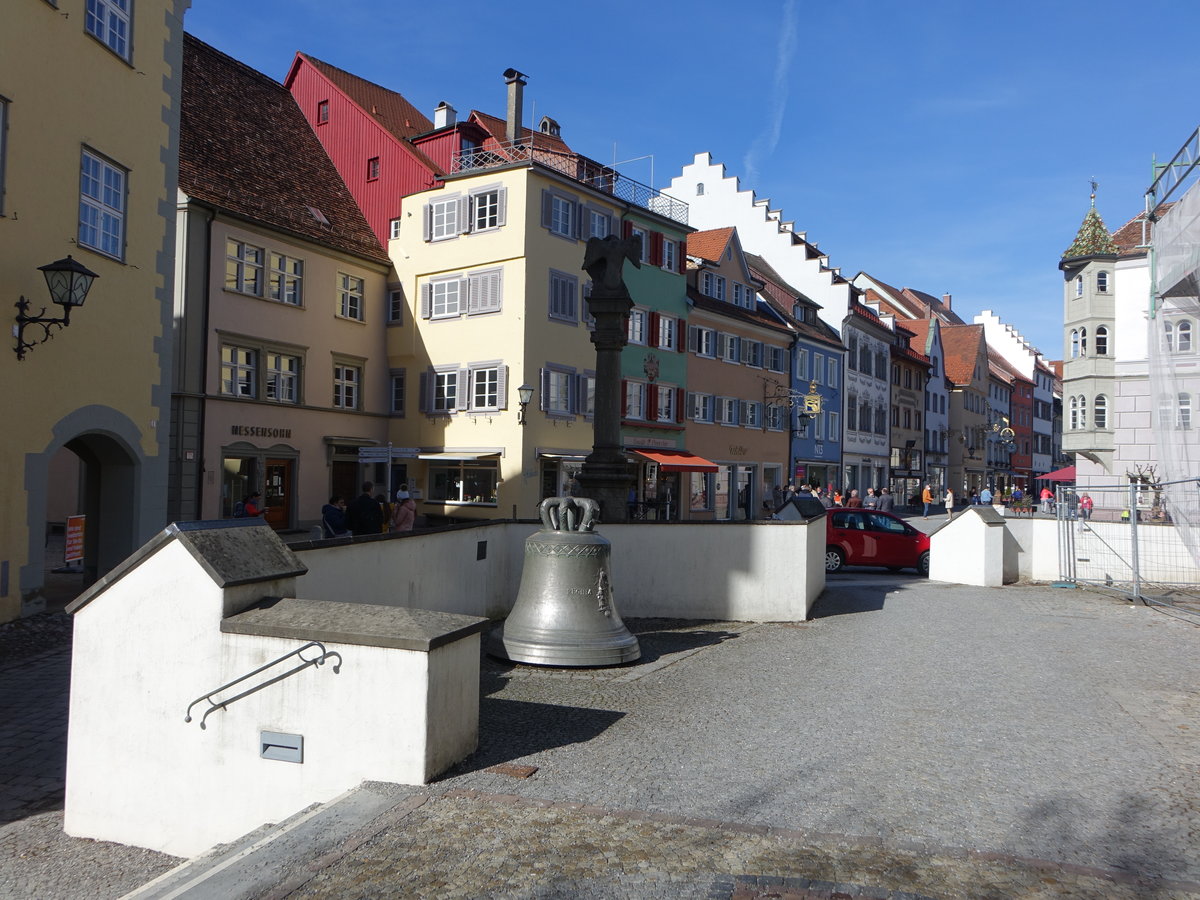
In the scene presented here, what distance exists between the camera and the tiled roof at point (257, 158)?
2719 cm

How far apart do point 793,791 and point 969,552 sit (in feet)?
43.9

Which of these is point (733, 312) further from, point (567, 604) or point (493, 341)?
point (567, 604)

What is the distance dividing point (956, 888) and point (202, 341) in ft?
80.2

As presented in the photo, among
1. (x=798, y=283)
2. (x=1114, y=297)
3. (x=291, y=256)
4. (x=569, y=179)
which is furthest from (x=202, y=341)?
(x=798, y=283)

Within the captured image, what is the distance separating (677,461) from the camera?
1400 inches

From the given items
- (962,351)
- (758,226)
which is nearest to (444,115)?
(758,226)

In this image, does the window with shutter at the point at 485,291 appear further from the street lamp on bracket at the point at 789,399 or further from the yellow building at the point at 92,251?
the street lamp on bracket at the point at 789,399

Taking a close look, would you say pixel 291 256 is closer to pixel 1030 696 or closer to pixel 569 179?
pixel 569 179

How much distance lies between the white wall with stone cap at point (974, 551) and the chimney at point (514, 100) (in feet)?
69.6

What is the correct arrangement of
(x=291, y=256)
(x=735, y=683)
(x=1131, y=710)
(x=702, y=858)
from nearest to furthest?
(x=702, y=858) < (x=1131, y=710) < (x=735, y=683) < (x=291, y=256)

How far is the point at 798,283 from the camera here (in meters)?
52.2

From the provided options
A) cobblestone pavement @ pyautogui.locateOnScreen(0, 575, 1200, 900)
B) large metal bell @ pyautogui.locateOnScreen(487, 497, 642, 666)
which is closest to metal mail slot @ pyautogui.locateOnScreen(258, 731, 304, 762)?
cobblestone pavement @ pyautogui.locateOnScreen(0, 575, 1200, 900)

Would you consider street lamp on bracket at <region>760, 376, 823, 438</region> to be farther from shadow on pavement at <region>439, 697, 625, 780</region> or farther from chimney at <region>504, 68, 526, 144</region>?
shadow on pavement at <region>439, 697, 625, 780</region>

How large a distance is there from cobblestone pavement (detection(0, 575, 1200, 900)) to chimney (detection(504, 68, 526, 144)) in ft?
88.1
